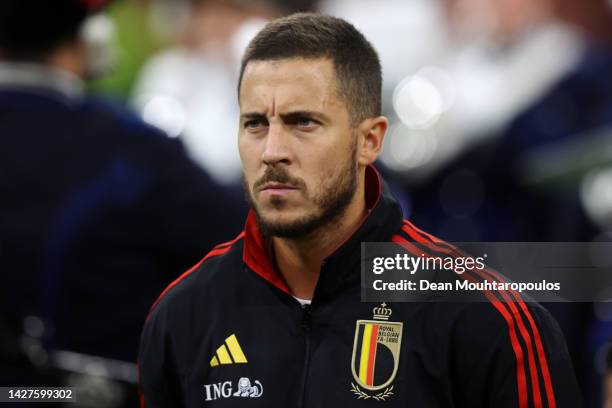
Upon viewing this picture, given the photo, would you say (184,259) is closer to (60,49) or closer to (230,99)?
(60,49)

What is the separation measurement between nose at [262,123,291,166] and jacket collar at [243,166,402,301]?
8.3 inches

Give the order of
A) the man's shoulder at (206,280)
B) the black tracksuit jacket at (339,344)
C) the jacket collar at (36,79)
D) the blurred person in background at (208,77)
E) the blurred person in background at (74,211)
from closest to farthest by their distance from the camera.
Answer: the black tracksuit jacket at (339,344)
the man's shoulder at (206,280)
the blurred person in background at (74,211)
the jacket collar at (36,79)
the blurred person in background at (208,77)

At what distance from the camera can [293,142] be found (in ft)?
8.18

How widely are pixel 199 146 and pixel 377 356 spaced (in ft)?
11.4

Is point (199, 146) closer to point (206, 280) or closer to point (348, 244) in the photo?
point (206, 280)

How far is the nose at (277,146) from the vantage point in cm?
248

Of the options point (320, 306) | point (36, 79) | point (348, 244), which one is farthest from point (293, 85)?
point (36, 79)

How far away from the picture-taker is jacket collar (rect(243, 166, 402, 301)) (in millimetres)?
2574

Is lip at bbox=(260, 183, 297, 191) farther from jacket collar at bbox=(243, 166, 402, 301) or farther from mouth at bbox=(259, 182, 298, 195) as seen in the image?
jacket collar at bbox=(243, 166, 402, 301)

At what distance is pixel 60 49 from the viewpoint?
3320 mm

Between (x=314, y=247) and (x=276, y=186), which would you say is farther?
(x=314, y=247)

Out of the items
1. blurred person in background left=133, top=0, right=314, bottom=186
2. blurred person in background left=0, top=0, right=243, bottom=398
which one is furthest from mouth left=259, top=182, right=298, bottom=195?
blurred person in background left=133, top=0, right=314, bottom=186

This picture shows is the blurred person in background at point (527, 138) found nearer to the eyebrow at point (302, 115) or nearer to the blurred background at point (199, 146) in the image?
the blurred background at point (199, 146)
